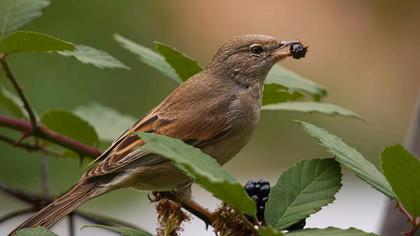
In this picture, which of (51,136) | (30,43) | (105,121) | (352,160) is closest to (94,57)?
(30,43)

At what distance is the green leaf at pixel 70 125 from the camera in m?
4.02

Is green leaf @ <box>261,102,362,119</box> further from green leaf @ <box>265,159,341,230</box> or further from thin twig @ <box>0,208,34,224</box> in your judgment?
thin twig @ <box>0,208,34,224</box>

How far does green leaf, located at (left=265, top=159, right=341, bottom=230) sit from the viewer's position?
290cm

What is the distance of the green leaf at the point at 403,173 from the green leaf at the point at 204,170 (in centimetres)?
41

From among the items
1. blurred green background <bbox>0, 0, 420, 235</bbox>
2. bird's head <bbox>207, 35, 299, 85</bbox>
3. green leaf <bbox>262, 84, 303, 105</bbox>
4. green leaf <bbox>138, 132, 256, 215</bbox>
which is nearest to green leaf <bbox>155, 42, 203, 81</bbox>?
green leaf <bbox>262, 84, 303, 105</bbox>

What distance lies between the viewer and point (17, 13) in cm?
375

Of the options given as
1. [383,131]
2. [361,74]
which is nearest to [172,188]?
[383,131]

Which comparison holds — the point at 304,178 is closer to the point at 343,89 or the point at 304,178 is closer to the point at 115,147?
the point at 115,147

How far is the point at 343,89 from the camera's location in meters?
12.1

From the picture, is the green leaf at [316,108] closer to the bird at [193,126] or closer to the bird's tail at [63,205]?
the bird at [193,126]

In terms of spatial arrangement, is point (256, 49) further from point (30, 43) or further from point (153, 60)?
point (30, 43)

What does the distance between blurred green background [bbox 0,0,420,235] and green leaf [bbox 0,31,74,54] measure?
519cm

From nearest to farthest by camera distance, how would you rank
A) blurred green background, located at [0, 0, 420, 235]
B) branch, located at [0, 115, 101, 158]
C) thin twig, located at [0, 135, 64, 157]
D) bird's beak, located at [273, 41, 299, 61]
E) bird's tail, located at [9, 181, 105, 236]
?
1. bird's tail, located at [9, 181, 105, 236]
2. branch, located at [0, 115, 101, 158]
3. thin twig, located at [0, 135, 64, 157]
4. bird's beak, located at [273, 41, 299, 61]
5. blurred green background, located at [0, 0, 420, 235]

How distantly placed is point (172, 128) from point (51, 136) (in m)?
0.54
